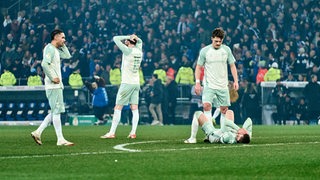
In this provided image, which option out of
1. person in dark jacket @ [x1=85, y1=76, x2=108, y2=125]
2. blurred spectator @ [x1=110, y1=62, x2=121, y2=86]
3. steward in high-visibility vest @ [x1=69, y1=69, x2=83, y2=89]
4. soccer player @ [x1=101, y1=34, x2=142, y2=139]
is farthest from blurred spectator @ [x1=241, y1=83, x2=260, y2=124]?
soccer player @ [x1=101, y1=34, x2=142, y2=139]

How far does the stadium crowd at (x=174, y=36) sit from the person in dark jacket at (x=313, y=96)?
1.00 m

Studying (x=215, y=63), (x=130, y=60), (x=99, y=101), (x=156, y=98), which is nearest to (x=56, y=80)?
(x=215, y=63)

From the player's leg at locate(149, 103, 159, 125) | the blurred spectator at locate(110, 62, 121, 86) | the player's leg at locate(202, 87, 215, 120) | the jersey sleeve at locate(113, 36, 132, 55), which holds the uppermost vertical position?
the jersey sleeve at locate(113, 36, 132, 55)

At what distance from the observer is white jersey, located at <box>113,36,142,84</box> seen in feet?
76.3

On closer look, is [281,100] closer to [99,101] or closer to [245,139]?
[99,101]

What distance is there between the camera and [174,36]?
4356 cm

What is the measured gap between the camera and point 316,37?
4184 cm

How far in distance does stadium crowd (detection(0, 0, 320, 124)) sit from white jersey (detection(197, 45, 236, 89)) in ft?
62.7

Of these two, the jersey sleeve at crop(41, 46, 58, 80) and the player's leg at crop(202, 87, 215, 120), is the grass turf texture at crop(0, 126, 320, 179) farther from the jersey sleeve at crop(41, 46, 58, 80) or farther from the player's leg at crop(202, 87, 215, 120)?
the player's leg at crop(202, 87, 215, 120)

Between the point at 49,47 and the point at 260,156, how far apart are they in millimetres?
5521

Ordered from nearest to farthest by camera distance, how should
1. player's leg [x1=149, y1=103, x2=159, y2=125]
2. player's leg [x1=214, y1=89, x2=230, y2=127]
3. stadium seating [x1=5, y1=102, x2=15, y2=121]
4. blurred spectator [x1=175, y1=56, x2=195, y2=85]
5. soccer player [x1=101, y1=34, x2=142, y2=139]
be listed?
player's leg [x1=214, y1=89, x2=230, y2=127] < soccer player [x1=101, y1=34, x2=142, y2=139] < player's leg [x1=149, y1=103, x2=159, y2=125] < blurred spectator [x1=175, y1=56, x2=195, y2=85] < stadium seating [x1=5, y1=102, x2=15, y2=121]

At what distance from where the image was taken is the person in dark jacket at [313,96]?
3844 centimetres

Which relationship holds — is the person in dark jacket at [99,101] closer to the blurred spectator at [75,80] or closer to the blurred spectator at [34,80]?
the blurred spectator at [75,80]

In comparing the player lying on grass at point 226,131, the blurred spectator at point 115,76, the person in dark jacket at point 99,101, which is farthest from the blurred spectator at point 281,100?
the player lying on grass at point 226,131
